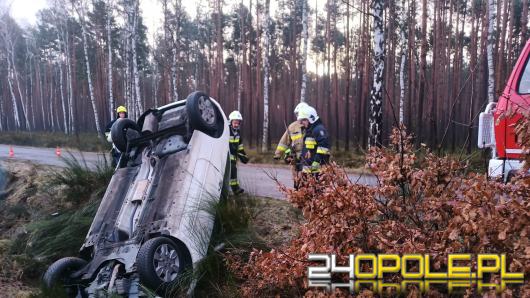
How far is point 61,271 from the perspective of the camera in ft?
13.3

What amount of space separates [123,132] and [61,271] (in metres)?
2.02

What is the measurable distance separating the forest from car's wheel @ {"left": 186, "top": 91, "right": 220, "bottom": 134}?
5.49 m

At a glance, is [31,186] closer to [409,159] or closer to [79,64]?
[409,159]

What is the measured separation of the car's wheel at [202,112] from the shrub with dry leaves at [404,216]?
2224 millimetres

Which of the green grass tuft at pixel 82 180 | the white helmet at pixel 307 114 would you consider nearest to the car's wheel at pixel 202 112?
the white helmet at pixel 307 114

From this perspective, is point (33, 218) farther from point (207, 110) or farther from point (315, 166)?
point (315, 166)

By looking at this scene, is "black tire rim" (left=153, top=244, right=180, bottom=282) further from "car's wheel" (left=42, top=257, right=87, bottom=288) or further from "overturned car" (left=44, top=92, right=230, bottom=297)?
"car's wheel" (left=42, top=257, right=87, bottom=288)

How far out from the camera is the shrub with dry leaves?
206 cm

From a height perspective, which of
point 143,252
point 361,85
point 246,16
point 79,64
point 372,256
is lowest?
point 143,252

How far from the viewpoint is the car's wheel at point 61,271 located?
13.0 ft

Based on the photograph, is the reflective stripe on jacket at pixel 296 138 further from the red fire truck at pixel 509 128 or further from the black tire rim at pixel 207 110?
the red fire truck at pixel 509 128

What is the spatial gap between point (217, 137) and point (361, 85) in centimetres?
1401

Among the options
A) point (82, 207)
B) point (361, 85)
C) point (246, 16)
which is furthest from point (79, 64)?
point (82, 207)

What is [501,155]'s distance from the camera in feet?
11.9
